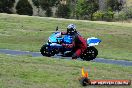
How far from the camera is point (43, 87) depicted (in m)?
12.5

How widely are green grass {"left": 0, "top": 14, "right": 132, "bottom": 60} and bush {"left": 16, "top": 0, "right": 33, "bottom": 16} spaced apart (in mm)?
10924

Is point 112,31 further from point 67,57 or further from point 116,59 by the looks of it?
point 67,57

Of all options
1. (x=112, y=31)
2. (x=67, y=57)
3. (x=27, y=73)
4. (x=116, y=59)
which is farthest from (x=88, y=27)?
(x=27, y=73)

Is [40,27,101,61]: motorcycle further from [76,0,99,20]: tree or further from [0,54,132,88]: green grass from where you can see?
[76,0,99,20]: tree

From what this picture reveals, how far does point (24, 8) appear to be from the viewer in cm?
5906

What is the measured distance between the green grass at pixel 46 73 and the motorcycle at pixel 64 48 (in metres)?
3.31

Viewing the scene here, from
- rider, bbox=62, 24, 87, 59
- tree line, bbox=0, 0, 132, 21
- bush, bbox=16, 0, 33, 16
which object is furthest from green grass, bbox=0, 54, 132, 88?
bush, bbox=16, 0, 33, 16

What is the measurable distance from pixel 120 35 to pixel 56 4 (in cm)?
2638

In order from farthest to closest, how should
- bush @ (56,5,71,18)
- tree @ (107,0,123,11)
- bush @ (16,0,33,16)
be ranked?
tree @ (107,0,123,11) < bush @ (56,5,71,18) < bush @ (16,0,33,16)

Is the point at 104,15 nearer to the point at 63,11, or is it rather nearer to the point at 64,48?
the point at 63,11

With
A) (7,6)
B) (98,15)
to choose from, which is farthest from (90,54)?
(7,6)

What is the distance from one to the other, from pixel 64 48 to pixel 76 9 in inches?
1626

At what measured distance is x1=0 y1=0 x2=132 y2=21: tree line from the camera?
189ft

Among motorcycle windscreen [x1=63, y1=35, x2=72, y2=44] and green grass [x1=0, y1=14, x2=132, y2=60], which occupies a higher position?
motorcycle windscreen [x1=63, y1=35, x2=72, y2=44]
